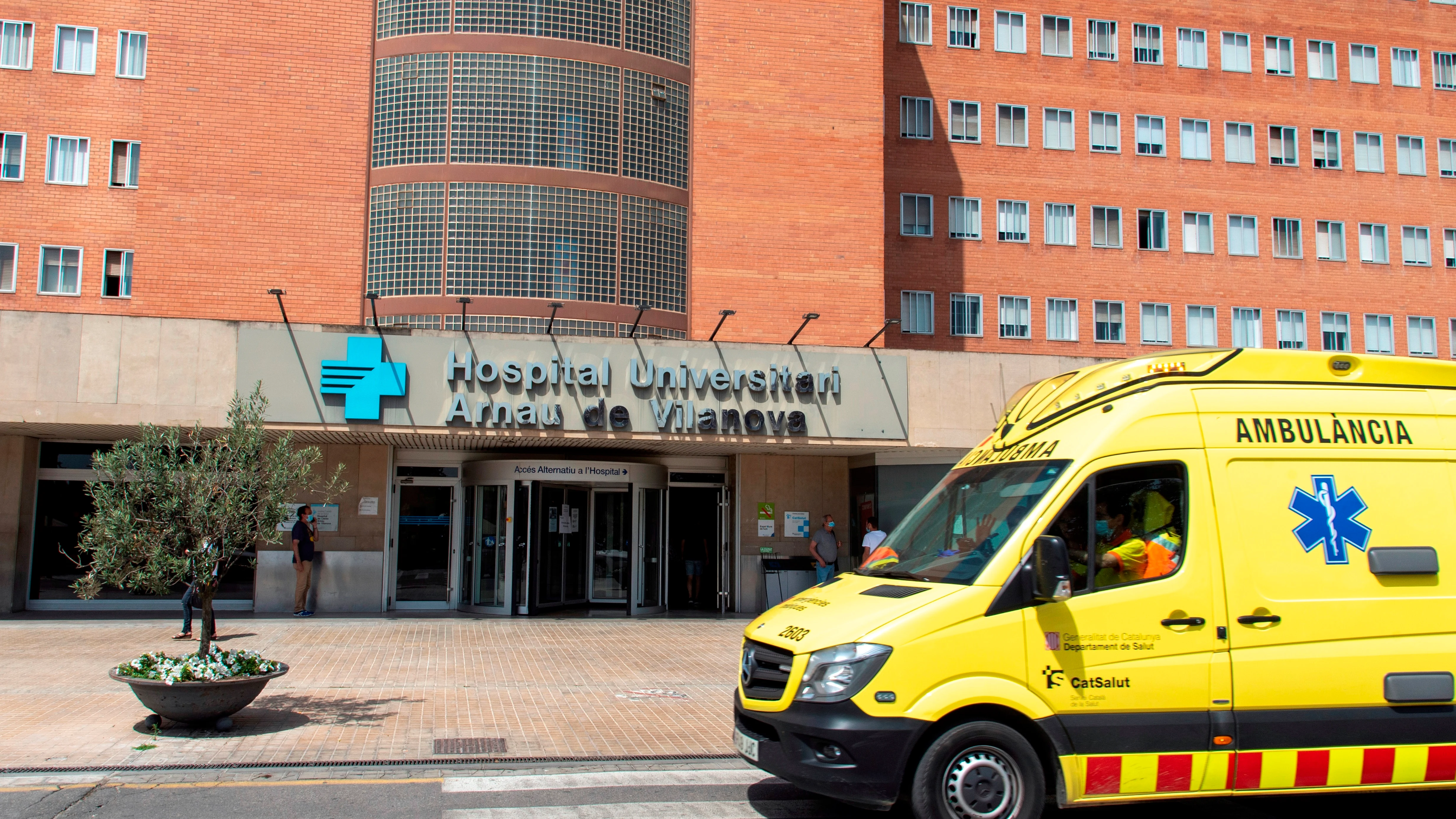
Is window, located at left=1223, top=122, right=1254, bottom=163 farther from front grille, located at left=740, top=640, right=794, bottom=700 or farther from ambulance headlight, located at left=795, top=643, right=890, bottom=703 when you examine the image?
ambulance headlight, located at left=795, top=643, right=890, bottom=703

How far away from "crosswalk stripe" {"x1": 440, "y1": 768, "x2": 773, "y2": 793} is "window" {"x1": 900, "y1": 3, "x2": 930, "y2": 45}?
21971mm

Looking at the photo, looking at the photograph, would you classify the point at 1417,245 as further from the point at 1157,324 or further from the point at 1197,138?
the point at 1157,324

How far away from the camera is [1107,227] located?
1026 inches

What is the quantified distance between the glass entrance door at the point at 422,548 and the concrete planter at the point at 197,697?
9.97 m

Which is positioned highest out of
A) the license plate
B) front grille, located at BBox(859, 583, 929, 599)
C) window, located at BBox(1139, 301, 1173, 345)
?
window, located at BBox(1139, 301, 1173, 345)

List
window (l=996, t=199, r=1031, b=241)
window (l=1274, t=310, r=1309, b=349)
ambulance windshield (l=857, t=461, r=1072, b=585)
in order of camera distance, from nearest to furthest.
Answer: ambulance windshield (l=857, t=461, r=1072, b=585), window (l=996, t=199, r=1031, b=241), window (l=1274, t=310, r=1309, b=349)

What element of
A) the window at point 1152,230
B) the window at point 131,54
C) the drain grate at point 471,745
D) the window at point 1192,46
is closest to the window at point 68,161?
the window at point 131,54

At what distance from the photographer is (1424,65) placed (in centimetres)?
2809

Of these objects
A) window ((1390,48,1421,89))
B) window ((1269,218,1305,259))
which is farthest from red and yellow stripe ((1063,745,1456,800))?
window ((1390,48,1421,89))

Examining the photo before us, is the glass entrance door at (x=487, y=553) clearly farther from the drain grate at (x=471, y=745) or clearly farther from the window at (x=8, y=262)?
the window at (x=8, y=262)

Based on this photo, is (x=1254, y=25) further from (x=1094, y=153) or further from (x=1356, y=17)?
(x=1094, y=153)

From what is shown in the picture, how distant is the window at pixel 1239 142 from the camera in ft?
87.5

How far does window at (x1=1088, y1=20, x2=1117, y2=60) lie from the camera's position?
2650cm

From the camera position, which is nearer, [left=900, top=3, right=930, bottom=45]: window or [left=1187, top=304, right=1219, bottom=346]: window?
[left=900, top=3, right=930, bottom=45]: window
